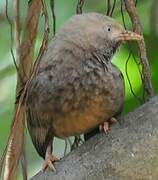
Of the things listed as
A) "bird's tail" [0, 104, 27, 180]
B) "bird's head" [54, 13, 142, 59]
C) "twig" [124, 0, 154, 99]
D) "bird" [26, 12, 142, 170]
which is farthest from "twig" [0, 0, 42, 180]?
"twig" [124, 0, 154, 99]

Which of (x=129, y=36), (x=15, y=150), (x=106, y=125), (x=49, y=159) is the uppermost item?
(x=129, y=36)

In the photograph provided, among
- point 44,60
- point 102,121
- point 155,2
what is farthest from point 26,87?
point 155,2

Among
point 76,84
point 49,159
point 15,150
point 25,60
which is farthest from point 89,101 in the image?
point 25,60

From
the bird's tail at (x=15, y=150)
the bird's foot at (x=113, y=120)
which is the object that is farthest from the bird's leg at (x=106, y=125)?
the bird's tail at (x=15, y=150)

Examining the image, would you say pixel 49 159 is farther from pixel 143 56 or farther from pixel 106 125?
pixel 143 56

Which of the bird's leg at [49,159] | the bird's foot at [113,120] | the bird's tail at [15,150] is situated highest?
the bird's foot at [113,120]

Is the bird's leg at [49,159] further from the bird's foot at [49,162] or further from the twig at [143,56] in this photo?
the twig at [143,56]

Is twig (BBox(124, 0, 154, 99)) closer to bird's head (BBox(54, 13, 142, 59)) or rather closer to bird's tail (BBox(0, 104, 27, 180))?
bird's head (BBox(54, 13, 142, 59))

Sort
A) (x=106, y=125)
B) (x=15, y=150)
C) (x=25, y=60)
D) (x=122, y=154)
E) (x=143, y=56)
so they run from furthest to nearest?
(x=25, y=60), (x=15, y=150), (x=143, y=56), (x=106, y=125), (x=122, y=154)
